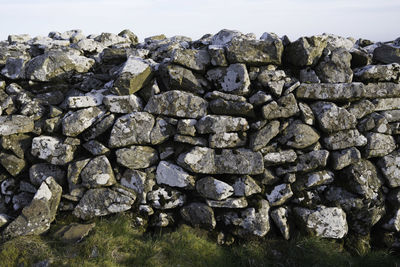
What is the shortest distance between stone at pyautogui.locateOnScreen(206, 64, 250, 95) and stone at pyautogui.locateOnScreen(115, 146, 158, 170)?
215 centimetres

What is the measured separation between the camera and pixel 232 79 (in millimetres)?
6582

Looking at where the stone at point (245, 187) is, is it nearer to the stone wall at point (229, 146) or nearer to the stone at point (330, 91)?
the stone wall at point (229, 146)

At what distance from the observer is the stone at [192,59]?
6641mm

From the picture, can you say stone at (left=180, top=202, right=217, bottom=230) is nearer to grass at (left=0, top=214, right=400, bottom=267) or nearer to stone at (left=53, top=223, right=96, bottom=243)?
grass at (left=0, top=214, right=400, bottom=267)

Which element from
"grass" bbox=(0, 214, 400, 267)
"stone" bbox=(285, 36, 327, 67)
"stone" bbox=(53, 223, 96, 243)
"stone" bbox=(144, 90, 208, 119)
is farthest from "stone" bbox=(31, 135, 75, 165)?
"stone" bbox=(285, 36, 327, 67)

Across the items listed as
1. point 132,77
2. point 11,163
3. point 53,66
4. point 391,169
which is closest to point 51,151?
point 11,163

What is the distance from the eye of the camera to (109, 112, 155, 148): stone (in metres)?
6.38

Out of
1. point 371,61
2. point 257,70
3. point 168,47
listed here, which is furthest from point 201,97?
point 371,61

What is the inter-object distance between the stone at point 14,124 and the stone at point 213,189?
3994 millimetres

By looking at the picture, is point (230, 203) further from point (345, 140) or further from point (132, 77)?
point (132, 77)

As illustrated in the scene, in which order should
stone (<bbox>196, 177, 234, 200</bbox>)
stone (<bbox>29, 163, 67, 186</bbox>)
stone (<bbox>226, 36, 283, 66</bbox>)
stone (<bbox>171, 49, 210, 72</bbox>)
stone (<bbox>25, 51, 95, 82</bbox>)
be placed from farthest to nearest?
1. stone (<bbox>25, 51, 95, 82</bbox>)
2. stone (<bbox>171, 49, 210, 72</bbox>)
3. stone (<bbox>226, 36, 283, 66</bbox>)
4. stone (<bbox>29, 163, 67, 186</bbox>)
5. stone (<bbox>196, 177, 234, 200</bbox>)

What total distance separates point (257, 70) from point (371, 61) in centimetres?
292

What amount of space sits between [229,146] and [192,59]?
6.99 feet

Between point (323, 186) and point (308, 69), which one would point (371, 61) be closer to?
point (308, 69)
